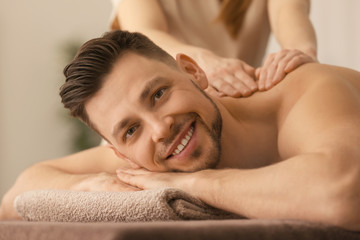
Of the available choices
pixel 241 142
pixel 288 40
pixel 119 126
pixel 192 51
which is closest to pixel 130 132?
pixel 119 126

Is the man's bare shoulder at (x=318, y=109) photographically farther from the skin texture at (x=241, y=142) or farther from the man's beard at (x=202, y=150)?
the man's beard at (x=202, y=150)

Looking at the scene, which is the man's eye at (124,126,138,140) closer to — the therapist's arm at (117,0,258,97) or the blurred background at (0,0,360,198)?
the therapist's arm at (117,0,258,97)

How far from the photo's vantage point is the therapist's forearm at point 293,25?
1765mm

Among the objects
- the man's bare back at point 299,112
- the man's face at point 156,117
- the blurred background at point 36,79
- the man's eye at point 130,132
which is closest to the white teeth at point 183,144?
the man's face at point 156,117

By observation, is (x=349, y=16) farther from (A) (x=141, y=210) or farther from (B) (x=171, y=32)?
(A) (x=141, y=210)

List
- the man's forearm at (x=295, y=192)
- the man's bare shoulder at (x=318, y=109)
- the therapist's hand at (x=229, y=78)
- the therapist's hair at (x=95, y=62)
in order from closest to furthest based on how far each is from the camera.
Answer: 1. the man's forearm at (x=295, y=192)
2. the man's bare shoulder at (x=318, y=109)
3. the therapist's hair at (x=95, y=62)
4. the therapist's hand at (x=229, y=78)

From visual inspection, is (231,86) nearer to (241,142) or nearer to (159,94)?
(241,142)

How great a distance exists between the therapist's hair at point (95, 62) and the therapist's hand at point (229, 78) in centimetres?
20

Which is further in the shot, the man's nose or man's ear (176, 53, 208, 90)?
man's ear (176, 53, 208, 90)

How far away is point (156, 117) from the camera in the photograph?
1120 mm

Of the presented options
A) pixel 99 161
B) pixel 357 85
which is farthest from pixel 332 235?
pixel 99 161

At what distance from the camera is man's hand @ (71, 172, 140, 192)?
1222 millimetres

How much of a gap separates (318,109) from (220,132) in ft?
0.85

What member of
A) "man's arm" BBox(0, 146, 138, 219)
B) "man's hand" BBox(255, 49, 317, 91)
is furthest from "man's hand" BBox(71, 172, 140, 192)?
"man's hand" BBox(255, 49, 317, 91)
